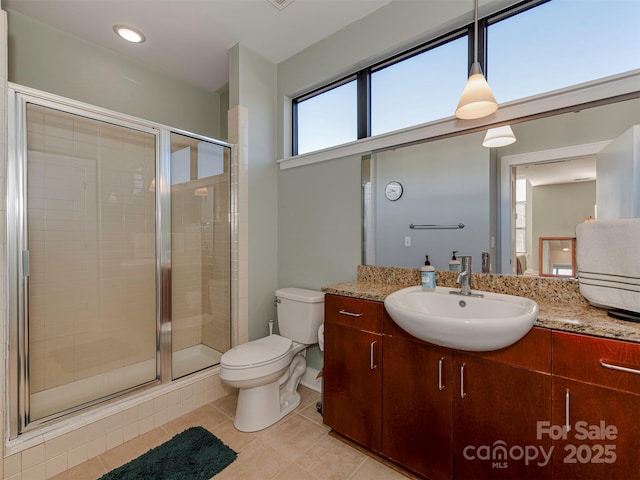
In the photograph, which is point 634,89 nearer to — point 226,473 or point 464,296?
point 464,296

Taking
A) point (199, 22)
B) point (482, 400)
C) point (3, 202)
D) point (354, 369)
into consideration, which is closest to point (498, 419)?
point (482, 400)

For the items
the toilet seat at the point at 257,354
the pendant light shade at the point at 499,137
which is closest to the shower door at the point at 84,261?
the toilet seat at the point at 257,354

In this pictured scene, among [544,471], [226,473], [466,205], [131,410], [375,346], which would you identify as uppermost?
[466,205]

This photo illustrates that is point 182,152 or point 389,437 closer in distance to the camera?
point 389,437

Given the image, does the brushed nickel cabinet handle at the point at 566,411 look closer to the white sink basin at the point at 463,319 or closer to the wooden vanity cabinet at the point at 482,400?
the wooden vanity cabinet at the point at 482,400

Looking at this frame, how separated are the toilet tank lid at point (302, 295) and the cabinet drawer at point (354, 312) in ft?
1.12

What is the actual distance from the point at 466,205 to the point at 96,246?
2453 mm

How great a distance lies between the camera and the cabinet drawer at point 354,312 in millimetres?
1490

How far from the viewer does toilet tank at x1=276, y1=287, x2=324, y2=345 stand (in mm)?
2055

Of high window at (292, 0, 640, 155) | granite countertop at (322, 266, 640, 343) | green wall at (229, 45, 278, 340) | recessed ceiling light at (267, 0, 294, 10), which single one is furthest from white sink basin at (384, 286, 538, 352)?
recessed ceiling light at (267, 0, 294, 10)

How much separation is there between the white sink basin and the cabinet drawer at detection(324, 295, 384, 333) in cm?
17

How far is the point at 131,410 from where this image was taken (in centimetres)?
175

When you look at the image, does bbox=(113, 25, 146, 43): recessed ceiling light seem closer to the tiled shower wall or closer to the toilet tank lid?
the tiled shower wall

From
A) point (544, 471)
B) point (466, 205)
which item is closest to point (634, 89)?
point (466, 205)
